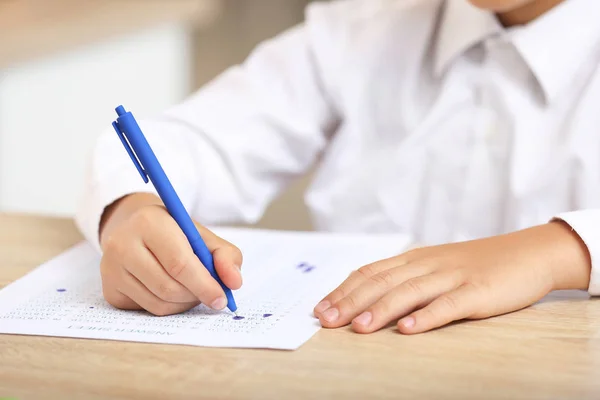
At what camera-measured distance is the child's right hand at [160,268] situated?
2.29 feet

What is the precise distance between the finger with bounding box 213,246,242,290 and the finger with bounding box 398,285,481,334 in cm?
12

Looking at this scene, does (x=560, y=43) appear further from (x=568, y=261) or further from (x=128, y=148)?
(x=128, y=148)

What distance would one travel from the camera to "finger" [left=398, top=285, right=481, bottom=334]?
66 centimetres

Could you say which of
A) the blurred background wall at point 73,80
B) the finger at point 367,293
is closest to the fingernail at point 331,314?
the finger at point 367,293

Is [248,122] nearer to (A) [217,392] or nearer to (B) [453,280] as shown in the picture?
(B) [453,280]

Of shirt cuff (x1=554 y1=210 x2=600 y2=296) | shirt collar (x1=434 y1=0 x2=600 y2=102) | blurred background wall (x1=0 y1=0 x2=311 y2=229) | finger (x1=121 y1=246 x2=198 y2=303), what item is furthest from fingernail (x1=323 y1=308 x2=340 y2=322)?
blurred background wall (x1=0 y1=0 x2=311 y2=229)


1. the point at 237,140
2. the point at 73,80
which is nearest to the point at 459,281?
the point at 237,140

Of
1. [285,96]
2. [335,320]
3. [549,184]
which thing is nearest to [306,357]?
[335,320]

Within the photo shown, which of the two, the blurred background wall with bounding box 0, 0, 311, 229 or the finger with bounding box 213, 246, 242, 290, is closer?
the finger with bounding box 213, 246, 242, 290

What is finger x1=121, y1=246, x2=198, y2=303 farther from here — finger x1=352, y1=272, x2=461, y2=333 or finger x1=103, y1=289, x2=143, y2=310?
finger x1=352, y1=272, x2=461, y2=333

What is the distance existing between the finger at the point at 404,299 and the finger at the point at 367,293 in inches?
0.4

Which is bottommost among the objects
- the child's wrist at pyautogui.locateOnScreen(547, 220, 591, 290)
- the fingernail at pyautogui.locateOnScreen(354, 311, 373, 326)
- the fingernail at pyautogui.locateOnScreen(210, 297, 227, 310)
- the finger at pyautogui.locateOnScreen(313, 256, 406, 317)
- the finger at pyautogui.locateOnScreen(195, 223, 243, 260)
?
the child's wrist at pyautogui.locateOnScreen(547, 220, 591, 290)

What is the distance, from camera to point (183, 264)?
700 mm

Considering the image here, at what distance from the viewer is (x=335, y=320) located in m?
0.68
